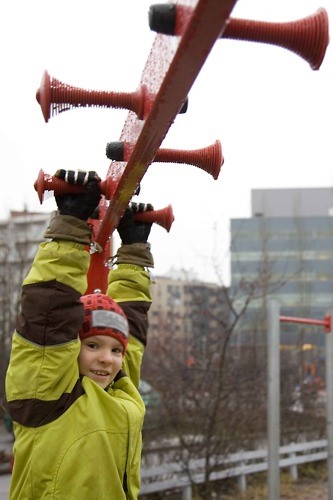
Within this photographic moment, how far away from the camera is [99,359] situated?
194 cm

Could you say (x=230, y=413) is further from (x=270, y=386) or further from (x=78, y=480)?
(x=78, y=480)

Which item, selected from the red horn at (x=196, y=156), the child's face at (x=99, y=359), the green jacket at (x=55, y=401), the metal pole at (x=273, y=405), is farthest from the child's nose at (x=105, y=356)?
the metal pole at (x=273, y=405)

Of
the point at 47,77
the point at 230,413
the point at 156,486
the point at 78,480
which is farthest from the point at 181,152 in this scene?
the point at 230,413

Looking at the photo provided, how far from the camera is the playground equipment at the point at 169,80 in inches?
37.8

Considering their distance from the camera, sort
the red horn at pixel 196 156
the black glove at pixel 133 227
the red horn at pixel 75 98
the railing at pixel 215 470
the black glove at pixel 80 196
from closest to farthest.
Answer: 1. the red horn at pixel 75 98
2. the red horn at pixel 196 156
3. the black glove at pixel 80 196
4. the black glove at pixel 133 227
5. the railing at pixel 215 470

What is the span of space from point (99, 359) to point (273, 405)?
3373mm

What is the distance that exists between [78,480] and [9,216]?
11.6m

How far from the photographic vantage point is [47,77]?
122 centimetres

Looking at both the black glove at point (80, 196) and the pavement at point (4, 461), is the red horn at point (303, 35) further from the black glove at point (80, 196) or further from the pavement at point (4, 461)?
the pavement at point (4, 461)

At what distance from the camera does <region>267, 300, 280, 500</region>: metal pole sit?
197 inches

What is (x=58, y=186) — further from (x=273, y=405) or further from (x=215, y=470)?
(x=215, y=470)

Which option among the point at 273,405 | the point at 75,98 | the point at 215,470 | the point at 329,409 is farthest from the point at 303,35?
the point at 215,470

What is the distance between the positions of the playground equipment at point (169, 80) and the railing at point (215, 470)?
532 centimetres

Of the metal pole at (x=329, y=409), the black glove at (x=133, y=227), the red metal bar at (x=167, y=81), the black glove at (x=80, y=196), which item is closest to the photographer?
the red metal bar at (x=167, y=81)
